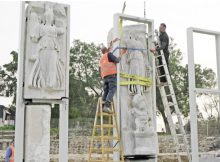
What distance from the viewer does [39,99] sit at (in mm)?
5816

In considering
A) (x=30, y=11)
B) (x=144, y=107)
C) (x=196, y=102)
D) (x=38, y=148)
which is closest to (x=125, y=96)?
(x=144, y=107)

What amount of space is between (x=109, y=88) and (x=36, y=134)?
173 cm

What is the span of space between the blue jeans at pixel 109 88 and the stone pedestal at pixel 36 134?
1238 millimetres

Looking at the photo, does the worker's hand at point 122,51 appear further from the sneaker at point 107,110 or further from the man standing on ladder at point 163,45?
the sneaker at point 107,110

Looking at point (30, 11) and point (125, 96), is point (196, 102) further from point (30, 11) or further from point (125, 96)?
point (30, 11)

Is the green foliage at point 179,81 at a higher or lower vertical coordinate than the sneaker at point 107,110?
higher

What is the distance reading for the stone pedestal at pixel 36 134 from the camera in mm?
5559

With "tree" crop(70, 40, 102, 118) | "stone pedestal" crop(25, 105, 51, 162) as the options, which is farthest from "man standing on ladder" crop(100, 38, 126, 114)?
"tree" crop(70, 40, 102, 118)

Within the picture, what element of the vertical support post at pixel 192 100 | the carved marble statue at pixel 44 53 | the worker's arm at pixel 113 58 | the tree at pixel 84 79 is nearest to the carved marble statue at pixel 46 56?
the carved marble statue at pixel 44 53

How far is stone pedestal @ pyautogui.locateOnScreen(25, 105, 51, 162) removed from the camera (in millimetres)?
5559

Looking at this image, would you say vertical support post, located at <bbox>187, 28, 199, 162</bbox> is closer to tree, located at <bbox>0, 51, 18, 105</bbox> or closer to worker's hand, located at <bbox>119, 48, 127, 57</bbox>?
worker's hand, located at <bbox>119, 48, 127, 57</bbox>

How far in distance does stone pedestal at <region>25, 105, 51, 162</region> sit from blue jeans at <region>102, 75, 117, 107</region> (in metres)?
1.24

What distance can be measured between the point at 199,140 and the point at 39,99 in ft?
9.94

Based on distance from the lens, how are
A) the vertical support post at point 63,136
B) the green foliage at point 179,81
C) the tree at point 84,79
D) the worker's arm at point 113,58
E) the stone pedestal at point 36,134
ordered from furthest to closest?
the tree at point 84,79
the green foliage at point 179,81
the worker's arm at point 113,58
the vertical support post at point 63,136
the stone pedestal at point 36,134
